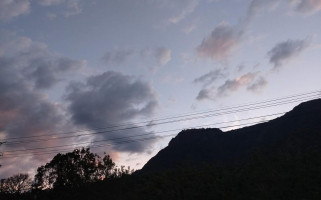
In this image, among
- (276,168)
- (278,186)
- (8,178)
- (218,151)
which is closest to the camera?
(278,186)

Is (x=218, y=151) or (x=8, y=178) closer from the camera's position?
(x=8, y=178)

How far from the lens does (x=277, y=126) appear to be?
531 feet

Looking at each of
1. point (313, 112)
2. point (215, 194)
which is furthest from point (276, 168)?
point (313, 112)

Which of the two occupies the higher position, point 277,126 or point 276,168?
point 277,126

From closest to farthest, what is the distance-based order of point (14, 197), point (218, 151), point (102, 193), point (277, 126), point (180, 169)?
point (180, 169) < point (102, 193) < point (14, 197) < point (277, 126) < point (218, 151)

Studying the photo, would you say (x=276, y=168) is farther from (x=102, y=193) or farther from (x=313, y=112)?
(x=313, y=112)

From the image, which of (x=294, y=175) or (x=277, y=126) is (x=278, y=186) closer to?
(x=294, y=175)

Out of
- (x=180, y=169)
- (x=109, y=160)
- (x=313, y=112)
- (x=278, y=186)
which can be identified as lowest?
(x=278, y=186)

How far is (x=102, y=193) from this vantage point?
47719mm

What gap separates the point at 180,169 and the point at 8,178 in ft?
230

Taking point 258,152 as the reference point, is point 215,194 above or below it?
below

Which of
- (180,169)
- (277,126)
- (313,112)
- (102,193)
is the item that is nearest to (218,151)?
(277,126)

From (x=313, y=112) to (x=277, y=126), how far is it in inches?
784

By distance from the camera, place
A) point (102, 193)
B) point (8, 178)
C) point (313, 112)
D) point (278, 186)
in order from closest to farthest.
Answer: point (278, 186)
point (102, 193)
point (8, 178)
point (313, 112)
